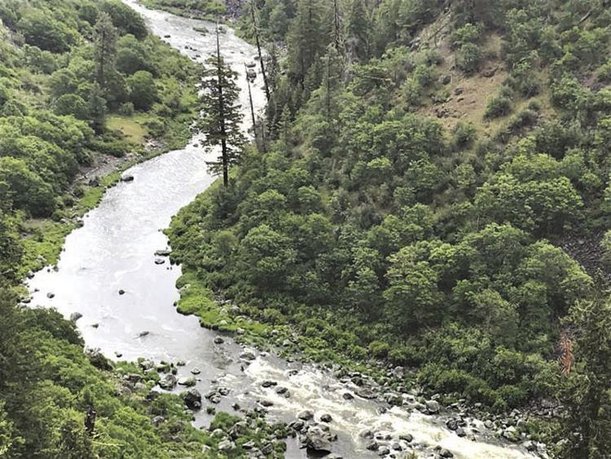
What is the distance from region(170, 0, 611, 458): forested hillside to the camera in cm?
4831

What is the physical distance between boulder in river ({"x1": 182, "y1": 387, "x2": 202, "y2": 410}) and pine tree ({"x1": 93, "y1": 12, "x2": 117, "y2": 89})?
67.4m

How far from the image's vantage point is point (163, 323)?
54.9 m

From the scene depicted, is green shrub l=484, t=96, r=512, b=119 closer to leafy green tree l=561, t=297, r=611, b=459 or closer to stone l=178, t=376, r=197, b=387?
stone l=178, t=376, r=197, b=387

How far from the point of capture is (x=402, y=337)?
51000mm

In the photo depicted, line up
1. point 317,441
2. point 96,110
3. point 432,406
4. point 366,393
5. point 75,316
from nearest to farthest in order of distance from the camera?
point 317,441, point 432,406, point 366,393, point 75,316, point 96,110

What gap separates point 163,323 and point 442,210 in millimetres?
26062

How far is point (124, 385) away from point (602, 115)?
150 feet

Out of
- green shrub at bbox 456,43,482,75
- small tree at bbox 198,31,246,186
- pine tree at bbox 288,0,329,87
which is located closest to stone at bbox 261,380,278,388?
small tree at bbox 198,31,246,186

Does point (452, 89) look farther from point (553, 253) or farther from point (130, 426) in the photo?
point (130, 426)

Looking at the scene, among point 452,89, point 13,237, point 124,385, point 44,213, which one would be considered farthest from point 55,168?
point 452,89

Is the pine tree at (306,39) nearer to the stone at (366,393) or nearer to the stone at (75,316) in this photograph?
the stone at (75,316)

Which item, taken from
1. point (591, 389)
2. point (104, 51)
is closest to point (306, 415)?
point (591, 389)

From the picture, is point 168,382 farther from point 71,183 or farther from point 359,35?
point 359,35

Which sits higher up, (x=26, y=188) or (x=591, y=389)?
(x=591, y=389)
